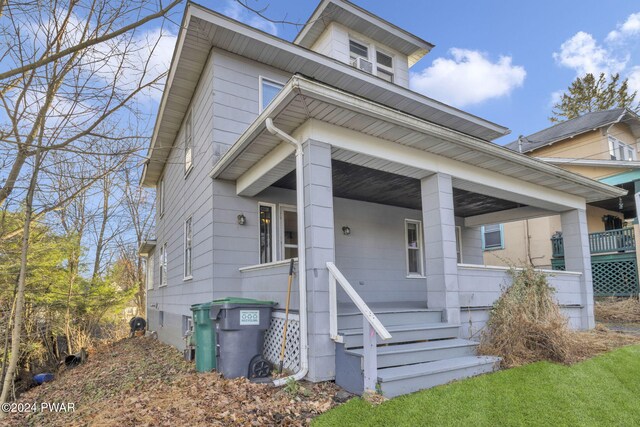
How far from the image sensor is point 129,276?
2098cm

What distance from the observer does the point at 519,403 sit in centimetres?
395

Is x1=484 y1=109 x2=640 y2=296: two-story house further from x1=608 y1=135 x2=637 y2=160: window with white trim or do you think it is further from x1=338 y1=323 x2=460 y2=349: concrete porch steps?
x1=338 y1=323 x2=460 y2=349: concrete porch steps

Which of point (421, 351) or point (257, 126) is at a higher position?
point (257, 126)

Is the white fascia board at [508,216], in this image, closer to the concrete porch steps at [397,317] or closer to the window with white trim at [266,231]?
the concrete porch steps at [397,317]

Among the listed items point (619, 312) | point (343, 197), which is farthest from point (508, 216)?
point (343, 197)

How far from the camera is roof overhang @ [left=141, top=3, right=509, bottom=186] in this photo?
7.15 m

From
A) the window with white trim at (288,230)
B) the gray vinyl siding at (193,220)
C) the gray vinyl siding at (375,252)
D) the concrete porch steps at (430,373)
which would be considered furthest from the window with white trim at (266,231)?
the concrete porch steps at (430,373)

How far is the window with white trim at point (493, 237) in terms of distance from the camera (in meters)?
16.2

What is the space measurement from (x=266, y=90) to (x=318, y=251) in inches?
179

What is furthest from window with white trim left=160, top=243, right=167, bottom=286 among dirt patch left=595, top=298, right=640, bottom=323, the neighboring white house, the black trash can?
dirt patch left=595, top=298, right=640, bottom=323

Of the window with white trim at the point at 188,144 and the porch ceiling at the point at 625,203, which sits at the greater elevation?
the window with white trim at the point at 188,144

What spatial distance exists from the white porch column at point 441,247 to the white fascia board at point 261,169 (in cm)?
233

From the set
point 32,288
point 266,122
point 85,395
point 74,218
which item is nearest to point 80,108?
point 266,122

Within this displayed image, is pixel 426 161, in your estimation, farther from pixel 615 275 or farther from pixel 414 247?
pixel 615 275
